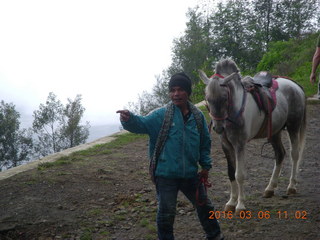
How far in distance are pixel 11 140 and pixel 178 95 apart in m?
39.2

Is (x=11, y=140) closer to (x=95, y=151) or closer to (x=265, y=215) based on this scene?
(x=95, y=151)

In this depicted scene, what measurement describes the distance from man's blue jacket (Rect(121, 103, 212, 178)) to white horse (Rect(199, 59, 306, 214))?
0.72 meters

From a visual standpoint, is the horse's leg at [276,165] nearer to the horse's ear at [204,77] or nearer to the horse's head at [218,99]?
the horse's head at [218,99]

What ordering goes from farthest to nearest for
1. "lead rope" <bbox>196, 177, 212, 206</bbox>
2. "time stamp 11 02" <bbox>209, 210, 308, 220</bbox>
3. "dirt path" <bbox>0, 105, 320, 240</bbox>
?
"time stamp 11 02" <bbox>209, 210, 308, 220</bbox>
"dirt path" <bbox>0, 105, 320, 240</bbox>
"lead rope" <bbox>196, 177, 212, 206</bbox>

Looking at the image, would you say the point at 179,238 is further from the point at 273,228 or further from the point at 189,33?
the point at 189,33

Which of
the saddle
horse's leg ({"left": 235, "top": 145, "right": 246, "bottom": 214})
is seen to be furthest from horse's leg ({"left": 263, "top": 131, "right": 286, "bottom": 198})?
horse's leg ({"left": 235, "top": 145, "right": 246, "bottom": 214})

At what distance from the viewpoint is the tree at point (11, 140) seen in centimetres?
3644

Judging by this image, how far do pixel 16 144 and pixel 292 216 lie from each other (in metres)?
40.1

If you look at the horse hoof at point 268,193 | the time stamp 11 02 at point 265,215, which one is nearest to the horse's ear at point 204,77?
the time stamp 11 02 at point 265,215

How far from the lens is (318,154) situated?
6.64m

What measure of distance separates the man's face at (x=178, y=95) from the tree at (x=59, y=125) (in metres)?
33.7

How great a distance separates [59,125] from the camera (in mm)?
37125

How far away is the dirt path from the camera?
3.56 metres

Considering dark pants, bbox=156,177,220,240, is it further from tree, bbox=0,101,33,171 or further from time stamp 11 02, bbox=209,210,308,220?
tree, bbox=0,101,33,171
